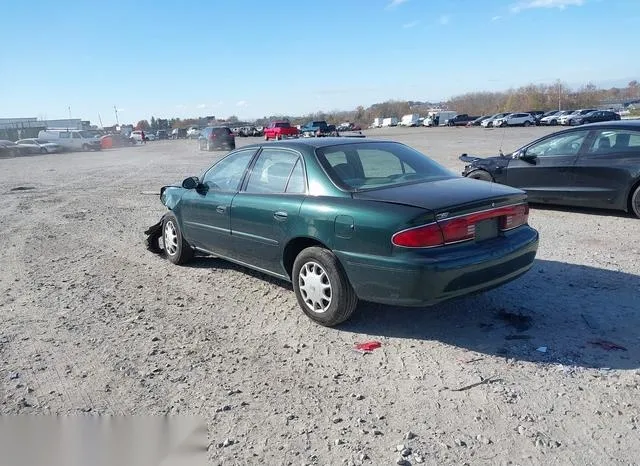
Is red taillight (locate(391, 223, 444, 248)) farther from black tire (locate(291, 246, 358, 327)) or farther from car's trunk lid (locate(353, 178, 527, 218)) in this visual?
black tire (locate(291, 246, 358, 327))

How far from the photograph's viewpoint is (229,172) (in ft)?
19.2

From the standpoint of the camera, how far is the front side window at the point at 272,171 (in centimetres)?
505

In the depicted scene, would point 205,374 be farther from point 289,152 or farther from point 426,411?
point 289,152

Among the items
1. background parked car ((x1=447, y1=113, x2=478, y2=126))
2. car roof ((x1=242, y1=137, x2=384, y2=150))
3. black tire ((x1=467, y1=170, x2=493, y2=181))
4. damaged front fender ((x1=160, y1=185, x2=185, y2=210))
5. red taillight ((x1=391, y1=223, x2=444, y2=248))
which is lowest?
red taillight ((x1=391, y1=223, x2=444, y2=248))

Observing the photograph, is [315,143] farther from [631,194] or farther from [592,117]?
[592,117]

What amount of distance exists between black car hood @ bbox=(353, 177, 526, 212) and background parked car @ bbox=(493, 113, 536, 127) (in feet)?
197

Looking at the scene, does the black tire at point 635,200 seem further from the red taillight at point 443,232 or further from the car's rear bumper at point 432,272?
the red taillight at point 443,232

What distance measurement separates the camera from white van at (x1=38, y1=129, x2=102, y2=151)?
164ft

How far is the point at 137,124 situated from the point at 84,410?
123511mm

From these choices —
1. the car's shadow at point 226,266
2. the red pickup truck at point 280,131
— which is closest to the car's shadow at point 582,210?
the car's shadow at point 226,266

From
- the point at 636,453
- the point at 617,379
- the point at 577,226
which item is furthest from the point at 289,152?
the point at 577,226

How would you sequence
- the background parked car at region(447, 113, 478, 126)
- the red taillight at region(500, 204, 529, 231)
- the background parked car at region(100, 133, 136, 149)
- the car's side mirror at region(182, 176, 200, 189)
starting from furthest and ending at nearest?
the background parked car at region(447, 113, 478, 126) → the background parked car at region(100, 133, 136, 149) → the car's side mirror at region(182, 176, 200, 189) → the red taillight at region(500, 204, 529, 231)

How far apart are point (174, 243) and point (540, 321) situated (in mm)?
4402

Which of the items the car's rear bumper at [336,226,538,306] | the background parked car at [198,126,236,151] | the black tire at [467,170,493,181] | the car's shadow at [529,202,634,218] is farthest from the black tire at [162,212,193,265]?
the background parked car at [198,126,236,151]
